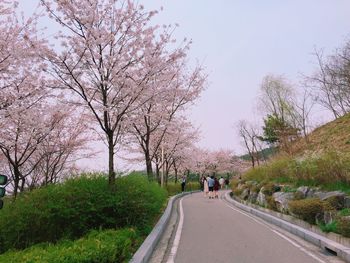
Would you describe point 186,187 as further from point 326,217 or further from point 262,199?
point 326,217

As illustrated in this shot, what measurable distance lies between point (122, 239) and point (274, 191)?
11459 millimetres

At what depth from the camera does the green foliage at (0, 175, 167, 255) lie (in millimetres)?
9055

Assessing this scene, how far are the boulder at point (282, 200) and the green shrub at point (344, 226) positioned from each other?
5289 millimetres

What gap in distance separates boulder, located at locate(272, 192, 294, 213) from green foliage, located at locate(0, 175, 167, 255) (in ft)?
20.7

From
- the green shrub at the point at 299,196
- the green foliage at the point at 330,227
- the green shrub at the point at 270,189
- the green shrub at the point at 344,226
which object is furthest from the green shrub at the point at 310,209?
the green shrub at the point at 270,189

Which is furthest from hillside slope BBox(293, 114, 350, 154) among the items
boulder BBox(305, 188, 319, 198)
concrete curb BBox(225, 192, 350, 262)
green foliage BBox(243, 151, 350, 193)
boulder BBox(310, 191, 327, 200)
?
concrete curb BBox(225, 192, 350, 262)

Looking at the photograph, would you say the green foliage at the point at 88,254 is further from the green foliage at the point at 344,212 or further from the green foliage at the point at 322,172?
the green foliage at the point at 322,172

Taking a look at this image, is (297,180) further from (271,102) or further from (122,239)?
(271,102)

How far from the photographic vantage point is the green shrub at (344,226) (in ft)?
27.6

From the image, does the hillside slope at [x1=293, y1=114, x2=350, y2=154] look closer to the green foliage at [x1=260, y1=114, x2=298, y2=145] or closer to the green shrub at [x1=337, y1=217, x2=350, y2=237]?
the green foliage at [x1=260, y1=114, x2=298, y2=145]

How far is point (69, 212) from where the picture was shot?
9.23m

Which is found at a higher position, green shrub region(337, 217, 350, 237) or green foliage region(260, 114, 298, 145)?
green foliage region(260, 114, 298, 145)

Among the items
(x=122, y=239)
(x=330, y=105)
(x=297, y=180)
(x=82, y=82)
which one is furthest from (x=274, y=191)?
(x=330, y=105)

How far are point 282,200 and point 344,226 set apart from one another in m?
6.38
